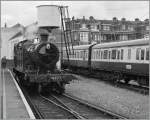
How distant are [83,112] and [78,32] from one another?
63175 millimetres

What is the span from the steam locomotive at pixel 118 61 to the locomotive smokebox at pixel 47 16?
2.40 metres

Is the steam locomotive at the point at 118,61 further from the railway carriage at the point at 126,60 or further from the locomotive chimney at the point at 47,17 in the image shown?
the locomotive chimney at the point at 47,17

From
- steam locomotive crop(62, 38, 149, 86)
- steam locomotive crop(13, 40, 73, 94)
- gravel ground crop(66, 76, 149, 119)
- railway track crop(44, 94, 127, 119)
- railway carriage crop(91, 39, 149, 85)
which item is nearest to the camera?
railway track crop(44, 94, 127, 119)

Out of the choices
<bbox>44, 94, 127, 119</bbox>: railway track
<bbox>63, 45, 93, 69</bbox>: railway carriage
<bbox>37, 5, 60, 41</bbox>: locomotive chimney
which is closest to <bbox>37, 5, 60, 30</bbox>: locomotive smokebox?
<bbox>37, 5, 60, 41</bbox>: locomotive chimney

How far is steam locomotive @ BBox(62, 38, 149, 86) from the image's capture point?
678 inches

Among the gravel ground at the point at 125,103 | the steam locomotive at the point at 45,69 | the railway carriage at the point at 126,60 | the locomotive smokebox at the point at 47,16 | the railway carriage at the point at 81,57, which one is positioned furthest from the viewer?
the railway carriage at the point at 81,57

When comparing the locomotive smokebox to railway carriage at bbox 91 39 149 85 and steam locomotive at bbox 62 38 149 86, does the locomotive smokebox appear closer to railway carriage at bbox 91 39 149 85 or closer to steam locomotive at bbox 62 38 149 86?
steam locomotive at bbox 62 38 149 86

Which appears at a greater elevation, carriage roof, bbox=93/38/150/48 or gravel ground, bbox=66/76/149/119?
carriage roof, bbox=93/38/150/48

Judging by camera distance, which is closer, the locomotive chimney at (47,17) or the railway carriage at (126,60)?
the railway carriage at (126,60)

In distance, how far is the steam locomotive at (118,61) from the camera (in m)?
A: 17.2

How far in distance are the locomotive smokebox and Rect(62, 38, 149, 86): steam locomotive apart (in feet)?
7.87

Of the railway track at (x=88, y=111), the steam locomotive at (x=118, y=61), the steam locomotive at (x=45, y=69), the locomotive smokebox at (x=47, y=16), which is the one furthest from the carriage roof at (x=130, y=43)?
the railway track at (x=88, y=111)

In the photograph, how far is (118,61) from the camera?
2031 centimetres

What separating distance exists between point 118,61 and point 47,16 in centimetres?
516
